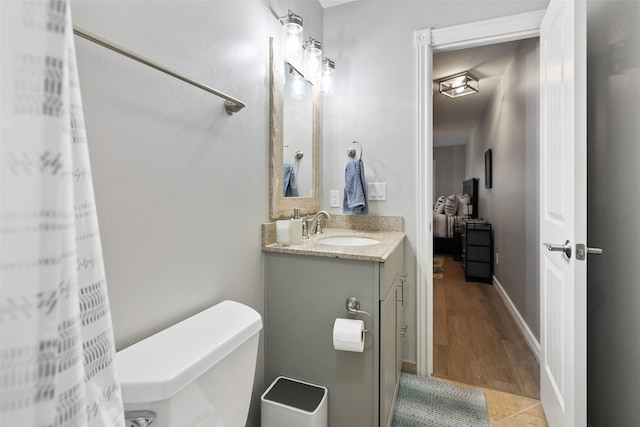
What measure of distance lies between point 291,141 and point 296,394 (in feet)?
4.00

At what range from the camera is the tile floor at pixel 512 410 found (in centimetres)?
142

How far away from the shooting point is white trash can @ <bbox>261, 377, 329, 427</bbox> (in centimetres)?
112

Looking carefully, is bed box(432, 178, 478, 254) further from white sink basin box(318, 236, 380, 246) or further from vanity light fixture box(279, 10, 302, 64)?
vanity light fixture box(279, 10, 302, 64)

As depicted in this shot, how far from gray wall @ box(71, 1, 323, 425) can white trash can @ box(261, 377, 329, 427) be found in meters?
0.14

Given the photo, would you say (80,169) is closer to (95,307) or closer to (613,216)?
(95,307)

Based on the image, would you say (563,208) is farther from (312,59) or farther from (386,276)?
(312,59)

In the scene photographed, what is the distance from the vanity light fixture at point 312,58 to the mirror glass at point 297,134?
0.05 metres

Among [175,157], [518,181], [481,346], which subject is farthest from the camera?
[518,181]

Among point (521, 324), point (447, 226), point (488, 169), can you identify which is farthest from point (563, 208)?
point (447, 226)

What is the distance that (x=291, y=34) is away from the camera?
145 centimetres

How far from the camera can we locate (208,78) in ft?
3.36

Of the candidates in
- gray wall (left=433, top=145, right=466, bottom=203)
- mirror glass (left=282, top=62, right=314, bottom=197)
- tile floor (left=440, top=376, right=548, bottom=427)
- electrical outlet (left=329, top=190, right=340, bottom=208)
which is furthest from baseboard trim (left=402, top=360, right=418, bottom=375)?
gray wall (left=433, top=145, right=466, bottom=203)

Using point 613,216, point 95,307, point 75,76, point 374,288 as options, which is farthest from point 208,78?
point 613,216

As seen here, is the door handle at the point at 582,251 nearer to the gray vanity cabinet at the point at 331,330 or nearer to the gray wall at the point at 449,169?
the gray vanity cabinet at the point at 331,330
